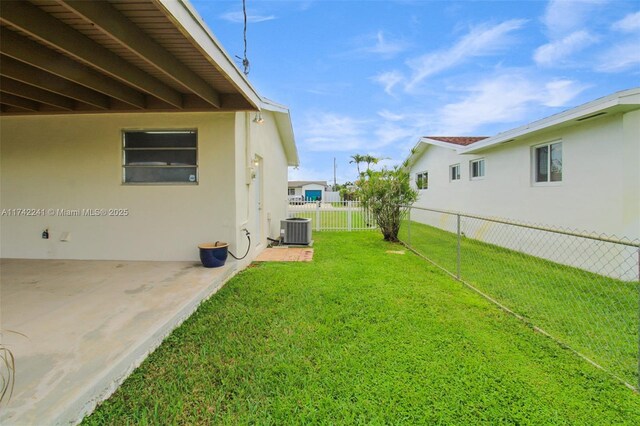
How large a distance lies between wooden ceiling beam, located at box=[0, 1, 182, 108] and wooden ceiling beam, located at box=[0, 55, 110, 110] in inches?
44.3

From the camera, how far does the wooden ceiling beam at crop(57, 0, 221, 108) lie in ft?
8.00

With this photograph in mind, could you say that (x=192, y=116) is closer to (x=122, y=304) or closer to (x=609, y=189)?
(x=122, y=304)

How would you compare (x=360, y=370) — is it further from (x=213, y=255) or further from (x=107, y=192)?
(x=107, y=192)

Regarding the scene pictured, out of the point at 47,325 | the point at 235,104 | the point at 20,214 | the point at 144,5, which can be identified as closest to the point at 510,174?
the point at 235,104

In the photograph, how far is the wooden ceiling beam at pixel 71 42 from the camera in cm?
250

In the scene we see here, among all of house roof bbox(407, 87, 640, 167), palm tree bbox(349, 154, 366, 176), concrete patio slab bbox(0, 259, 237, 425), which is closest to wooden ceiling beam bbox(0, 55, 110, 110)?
concrete patio slab bbox(0, 259, 237, 425)

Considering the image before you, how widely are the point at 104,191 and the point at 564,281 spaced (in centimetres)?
837

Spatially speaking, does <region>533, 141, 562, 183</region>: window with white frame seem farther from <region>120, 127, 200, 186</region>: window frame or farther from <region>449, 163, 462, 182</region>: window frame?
<region>120, 127, 200, 186</region>: window frame

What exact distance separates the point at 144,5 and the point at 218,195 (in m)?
3.18

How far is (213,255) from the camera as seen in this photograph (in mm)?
5008

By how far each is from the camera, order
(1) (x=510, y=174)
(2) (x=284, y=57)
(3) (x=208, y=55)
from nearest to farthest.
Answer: (3) (x=208, y=55), (1) (x=510, y=174), (2) (x=284, y=57)

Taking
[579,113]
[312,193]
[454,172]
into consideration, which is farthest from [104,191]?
[312,193]

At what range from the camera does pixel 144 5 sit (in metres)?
2.61

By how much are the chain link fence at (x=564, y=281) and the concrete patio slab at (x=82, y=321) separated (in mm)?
3759
